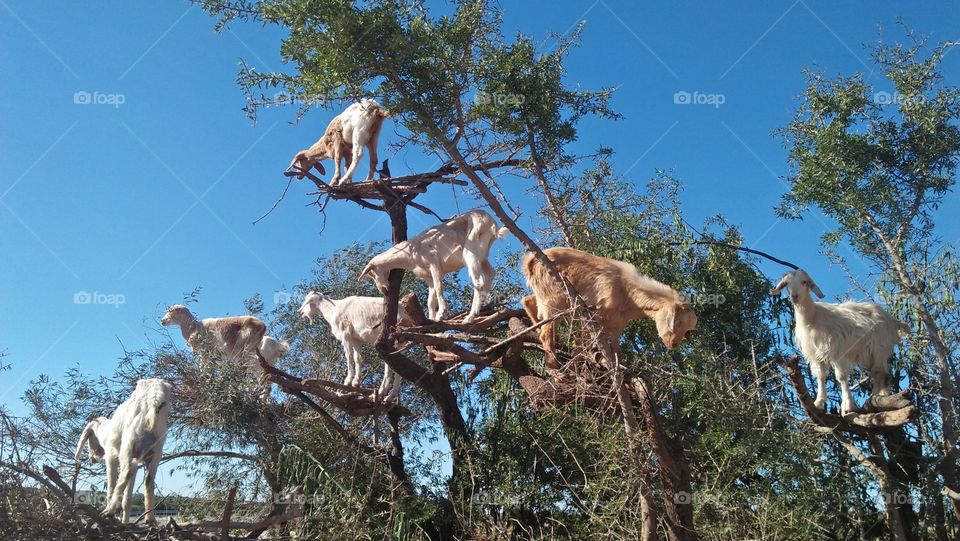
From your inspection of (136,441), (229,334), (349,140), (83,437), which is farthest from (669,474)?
(229,334)

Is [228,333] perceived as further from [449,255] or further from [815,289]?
[815,289]

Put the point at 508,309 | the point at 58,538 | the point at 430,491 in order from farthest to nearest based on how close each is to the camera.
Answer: the point at 430,491, the point at 508,309, the point at 58,538

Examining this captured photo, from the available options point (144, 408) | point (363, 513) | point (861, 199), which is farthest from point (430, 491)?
point (861, 199)

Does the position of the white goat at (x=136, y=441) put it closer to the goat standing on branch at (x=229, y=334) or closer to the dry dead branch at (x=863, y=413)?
the goat standing on branch at (x=229, y=334)

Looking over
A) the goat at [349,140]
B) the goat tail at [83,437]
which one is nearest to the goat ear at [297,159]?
the goat at [349,140]

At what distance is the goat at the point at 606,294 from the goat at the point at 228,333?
5587 millimetres

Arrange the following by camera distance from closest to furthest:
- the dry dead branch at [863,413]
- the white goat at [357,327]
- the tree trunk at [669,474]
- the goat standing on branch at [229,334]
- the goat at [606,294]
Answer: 1. the tree trunk at [669,474]
2. the dry dead branch at [863,413]
3. the goat at [606,294]
4. the white goat at [357,327]
5. the goat standing on branch at [229,334]

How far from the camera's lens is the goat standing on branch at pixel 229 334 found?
40.4ft

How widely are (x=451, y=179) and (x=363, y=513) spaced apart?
15.4 ft

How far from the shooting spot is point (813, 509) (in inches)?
341

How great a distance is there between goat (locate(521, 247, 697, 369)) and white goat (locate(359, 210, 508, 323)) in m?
1.25

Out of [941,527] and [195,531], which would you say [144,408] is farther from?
[941,527]

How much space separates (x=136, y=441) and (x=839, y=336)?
8.18 metres

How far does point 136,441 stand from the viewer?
8.36 m
